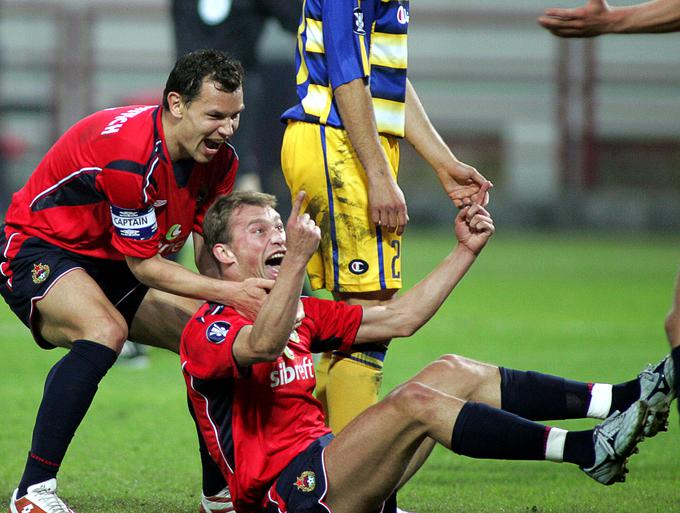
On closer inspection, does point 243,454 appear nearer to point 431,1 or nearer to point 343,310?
point 343,310

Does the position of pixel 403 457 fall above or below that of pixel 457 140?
above

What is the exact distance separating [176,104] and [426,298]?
113cm

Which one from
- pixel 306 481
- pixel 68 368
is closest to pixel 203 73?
pixel 68 368

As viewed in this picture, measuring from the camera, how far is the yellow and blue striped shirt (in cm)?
409

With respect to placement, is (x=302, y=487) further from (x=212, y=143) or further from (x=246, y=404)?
(x=212, y=143)

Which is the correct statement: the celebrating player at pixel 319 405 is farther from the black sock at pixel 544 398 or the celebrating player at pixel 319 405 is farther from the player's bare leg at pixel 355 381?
the player's bare leg at pixel 355 381

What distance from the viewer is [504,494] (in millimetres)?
4375

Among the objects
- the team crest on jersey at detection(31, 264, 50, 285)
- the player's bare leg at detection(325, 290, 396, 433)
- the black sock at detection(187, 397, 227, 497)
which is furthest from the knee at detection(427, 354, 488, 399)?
the team crest on jersey at detection(31, 264, 50, 285)

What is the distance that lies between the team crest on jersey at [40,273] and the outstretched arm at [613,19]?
1966 mm

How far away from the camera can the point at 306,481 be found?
11.2 ft

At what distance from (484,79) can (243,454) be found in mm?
18810

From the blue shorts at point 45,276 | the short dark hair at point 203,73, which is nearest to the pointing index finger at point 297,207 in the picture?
the short dark hair at point 203,73

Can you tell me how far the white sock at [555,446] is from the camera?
3.33 meters

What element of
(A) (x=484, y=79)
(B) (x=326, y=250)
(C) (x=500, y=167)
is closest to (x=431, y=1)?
(A) (x=484, y=79)
